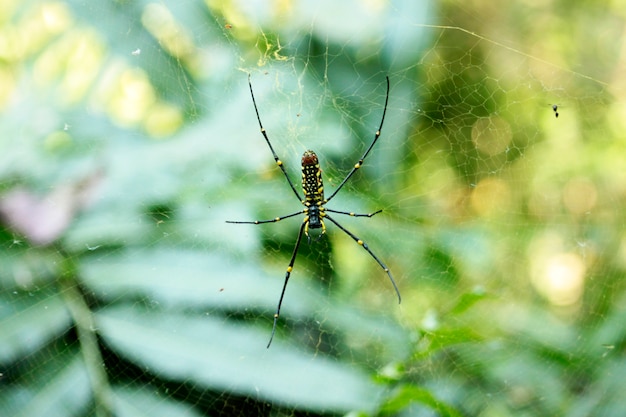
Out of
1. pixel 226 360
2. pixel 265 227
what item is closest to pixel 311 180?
pixel 265 227

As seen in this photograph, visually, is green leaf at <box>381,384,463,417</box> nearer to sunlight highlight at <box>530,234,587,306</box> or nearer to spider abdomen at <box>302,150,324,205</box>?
spider abdomen at <box>302,150,324,205</box>

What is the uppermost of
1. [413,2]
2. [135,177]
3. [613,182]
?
[613,182]

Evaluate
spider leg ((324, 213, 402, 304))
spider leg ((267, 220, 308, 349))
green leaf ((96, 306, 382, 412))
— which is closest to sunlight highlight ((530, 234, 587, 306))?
spider leg ((324, 213, 402, 304))

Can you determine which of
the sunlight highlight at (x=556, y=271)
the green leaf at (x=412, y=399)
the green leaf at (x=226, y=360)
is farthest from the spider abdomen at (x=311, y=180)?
the sunlight highlight at (x=556, y=271)

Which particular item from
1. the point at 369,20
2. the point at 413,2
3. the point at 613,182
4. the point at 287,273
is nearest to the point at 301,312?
the point at 287,273

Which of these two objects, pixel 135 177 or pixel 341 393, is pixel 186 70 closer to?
pixel 135 177

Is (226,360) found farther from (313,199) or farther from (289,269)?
Result: (313,199)
